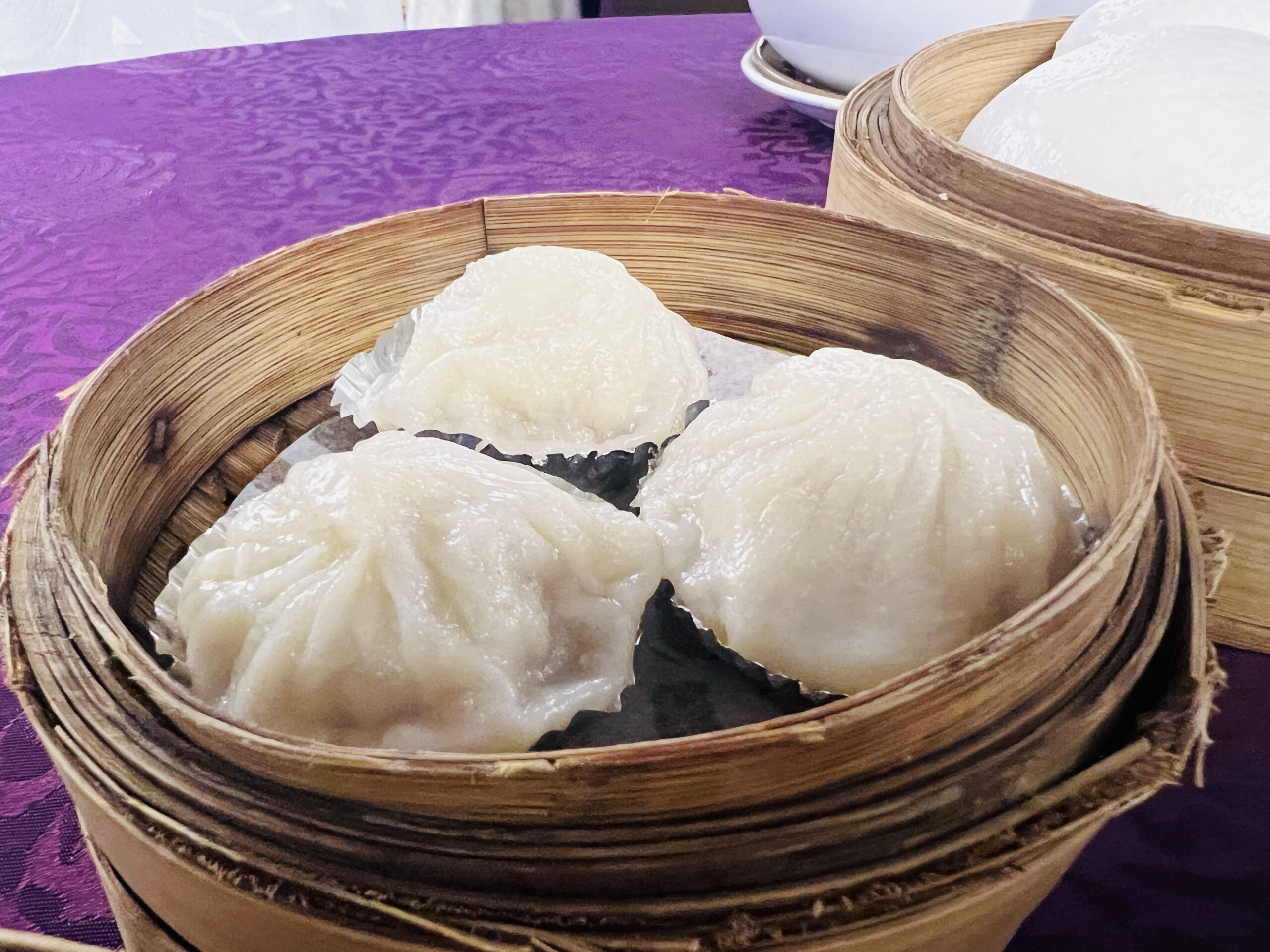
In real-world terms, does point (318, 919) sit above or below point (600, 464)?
above

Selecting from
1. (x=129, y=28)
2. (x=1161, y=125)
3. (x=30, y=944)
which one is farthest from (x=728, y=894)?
(x=129, y=28)

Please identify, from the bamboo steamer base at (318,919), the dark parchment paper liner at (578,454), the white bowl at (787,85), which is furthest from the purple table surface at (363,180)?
the dark parchment paper liner at (578,454)

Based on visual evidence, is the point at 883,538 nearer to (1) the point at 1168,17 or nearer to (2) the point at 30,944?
Answer: (2) the point at 30,944

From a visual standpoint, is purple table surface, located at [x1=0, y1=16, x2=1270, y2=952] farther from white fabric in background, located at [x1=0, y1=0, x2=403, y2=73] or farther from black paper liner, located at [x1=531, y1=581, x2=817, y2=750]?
white fabric in background, located at [x1=0, y1=0, x2=403, y2=73]

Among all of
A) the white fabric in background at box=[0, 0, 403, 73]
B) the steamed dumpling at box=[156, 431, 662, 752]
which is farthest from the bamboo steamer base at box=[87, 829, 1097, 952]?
the white fabric in background at box=[0, 0, 403, 73]

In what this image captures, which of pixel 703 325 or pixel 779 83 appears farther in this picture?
pixel 779 83

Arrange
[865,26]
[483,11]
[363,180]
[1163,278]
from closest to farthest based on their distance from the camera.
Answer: [1163,278], [865,26], [363,180], [483,11]

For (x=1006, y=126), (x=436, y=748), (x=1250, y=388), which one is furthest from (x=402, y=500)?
(x=1006, y=126)
